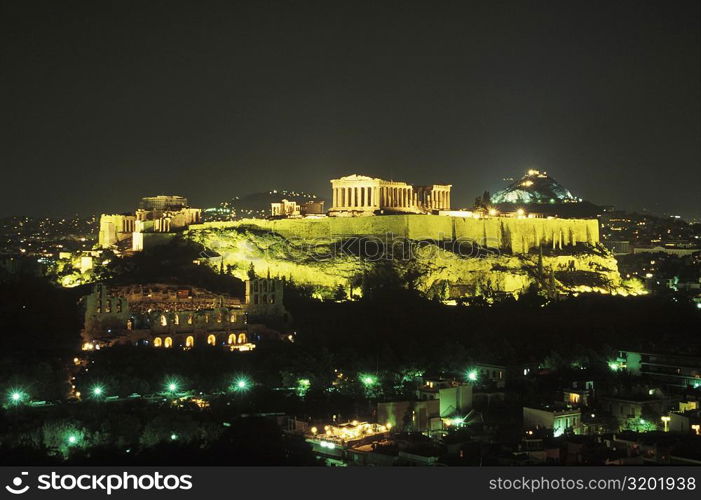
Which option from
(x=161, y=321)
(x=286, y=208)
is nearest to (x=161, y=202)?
(x=286, y=208)

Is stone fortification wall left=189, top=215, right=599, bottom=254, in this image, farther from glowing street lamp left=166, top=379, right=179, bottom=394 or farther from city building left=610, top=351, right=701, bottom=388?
glowing street lamp left=166, top=379, right=179, bottom=394

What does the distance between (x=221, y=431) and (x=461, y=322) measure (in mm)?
15640

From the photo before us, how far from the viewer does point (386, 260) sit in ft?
150

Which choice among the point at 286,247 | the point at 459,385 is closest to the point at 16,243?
the point at 286,247

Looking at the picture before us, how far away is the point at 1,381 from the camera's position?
1185 inches

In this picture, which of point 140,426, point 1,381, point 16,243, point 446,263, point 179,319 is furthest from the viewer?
point 16,243

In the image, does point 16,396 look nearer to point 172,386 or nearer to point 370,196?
point 172,386
